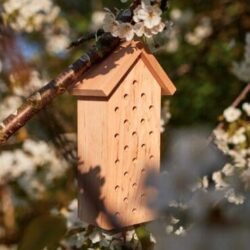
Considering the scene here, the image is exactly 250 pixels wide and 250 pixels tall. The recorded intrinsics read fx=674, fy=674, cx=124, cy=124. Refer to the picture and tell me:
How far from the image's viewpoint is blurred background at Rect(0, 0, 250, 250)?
A: 155 centimetres

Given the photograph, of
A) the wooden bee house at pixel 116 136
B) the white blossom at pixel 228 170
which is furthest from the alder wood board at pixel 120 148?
the white blossom at pixel 228 170

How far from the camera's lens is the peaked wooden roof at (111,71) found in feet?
4.39

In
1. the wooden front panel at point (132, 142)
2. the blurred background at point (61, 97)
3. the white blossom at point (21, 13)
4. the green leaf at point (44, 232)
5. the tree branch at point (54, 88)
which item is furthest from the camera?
the white blossom at point (21, 13)

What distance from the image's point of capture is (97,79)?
1352 mm

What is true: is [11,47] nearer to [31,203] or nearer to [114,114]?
[114,114]

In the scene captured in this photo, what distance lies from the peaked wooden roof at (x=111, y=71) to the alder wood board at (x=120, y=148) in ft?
0.10

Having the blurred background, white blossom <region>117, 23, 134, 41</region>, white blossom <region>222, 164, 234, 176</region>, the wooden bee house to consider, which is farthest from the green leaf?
white blossom <region>222, 164, 234, 176</region>

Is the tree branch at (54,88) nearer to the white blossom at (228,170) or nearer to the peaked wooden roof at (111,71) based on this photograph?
the peaked wooden roof at (111,71)

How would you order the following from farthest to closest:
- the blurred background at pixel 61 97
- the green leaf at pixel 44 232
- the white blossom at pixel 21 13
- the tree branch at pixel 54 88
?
1. the white blossom at pixel 21 13
2. the blurred background at pixel 61 97
3. the tree branch at pixel 54 88
4. the green leaf at pixel 44 232

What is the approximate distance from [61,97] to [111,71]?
357 cm

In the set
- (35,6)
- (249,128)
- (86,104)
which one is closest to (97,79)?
(86,104)

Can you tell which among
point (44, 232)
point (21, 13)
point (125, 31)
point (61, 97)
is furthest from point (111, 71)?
point (61, 97)

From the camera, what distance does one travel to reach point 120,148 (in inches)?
55.2

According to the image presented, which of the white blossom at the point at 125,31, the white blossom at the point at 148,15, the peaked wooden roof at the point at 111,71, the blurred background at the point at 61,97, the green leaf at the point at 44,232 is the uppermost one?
the blurred background at the point at 61,97
